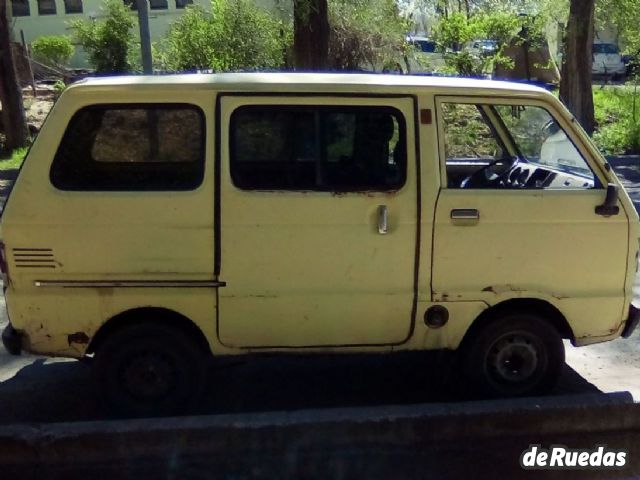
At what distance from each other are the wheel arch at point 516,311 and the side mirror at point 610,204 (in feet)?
1.98

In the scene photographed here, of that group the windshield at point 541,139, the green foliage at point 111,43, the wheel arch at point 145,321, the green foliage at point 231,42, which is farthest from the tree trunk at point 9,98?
the windshield at point 541,139

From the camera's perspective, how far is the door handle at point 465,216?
410 cm

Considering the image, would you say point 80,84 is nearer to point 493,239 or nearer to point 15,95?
point 493,239

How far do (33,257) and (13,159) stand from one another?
39.9ft

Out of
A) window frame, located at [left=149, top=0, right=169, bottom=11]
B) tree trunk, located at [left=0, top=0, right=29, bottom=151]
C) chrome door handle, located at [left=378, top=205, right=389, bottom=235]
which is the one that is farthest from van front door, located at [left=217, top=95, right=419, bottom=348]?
window frame, located at [left=149, top=0, right=169, bottom=11]

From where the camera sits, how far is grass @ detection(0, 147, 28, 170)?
14238mm

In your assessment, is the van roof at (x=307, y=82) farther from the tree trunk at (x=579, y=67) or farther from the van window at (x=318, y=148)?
the tree trunk at (x=579, y=67)

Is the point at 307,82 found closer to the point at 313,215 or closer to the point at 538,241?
the point at 313,215

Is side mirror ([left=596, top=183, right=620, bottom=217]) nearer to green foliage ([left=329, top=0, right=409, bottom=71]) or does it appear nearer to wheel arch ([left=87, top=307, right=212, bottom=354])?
wheel arch ([left=87, top=307, right=212, bottom=354])

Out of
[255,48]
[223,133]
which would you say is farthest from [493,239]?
[255,48]

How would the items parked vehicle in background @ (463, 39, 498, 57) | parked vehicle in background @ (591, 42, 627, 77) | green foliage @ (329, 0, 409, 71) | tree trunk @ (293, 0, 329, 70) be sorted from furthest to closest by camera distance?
parked vehicle in background @ (591, 42, 627, 77) → green foliage @ (329, 0, 409, 71) → parked vehicle in background @ (463, 39, 498, 57) → tree trunk @ (293, 0, 329, 70)

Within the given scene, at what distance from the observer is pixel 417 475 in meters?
3.79

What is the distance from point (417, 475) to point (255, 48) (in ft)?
53.5

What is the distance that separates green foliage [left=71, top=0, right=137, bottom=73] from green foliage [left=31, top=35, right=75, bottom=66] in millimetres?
8627
